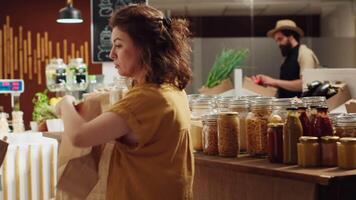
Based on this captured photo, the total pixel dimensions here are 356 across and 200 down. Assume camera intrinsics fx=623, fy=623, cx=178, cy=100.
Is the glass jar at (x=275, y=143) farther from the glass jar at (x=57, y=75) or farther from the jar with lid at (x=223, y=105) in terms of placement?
the glass jar at (x=57, y=75)

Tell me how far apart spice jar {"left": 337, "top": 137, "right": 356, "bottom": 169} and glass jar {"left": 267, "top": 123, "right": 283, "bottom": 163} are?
231 millimetres

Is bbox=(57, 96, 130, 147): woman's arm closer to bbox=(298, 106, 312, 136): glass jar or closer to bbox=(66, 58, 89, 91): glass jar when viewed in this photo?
bbox=(298, 106, 312, 136): glass jar

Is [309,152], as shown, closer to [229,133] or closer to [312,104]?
[312,104]

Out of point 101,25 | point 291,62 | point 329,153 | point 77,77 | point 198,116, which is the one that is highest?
point 101,25

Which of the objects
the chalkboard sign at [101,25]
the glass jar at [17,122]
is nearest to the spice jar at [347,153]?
the glass jar at [17,122]

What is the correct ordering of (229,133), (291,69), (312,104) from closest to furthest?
1. (312,104)
2. (229,133)
3. (291,69)

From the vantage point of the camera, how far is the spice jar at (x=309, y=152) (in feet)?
6.97

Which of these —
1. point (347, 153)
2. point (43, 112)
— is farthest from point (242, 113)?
point (43, 112)

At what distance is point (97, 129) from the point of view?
5.91 feet

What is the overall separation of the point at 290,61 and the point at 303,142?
4.03 meters

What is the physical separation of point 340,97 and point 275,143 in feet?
3.14

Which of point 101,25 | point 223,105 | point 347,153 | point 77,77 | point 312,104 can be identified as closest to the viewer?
point 347,153

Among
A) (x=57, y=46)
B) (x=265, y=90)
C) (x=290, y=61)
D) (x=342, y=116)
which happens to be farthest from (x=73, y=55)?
(x=342, y=116)

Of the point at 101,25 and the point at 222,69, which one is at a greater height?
the point at 101,25
